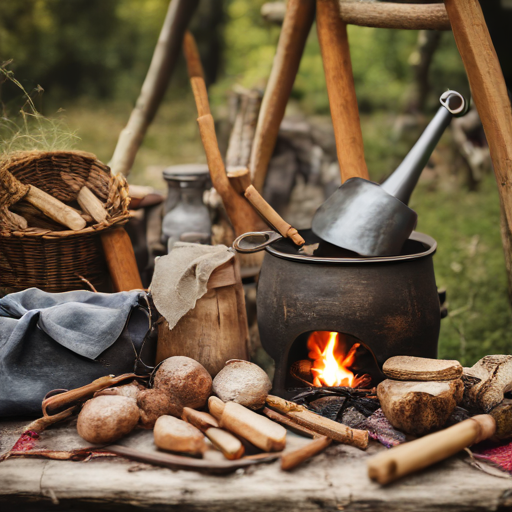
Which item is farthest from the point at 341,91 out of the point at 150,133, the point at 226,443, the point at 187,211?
the point at 150,133

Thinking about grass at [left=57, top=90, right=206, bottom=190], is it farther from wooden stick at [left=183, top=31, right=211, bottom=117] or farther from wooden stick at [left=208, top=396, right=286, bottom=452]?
wooden stick at [left=208, top=396, right=286, bottom=452]

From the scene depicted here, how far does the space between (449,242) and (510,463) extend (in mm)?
4024

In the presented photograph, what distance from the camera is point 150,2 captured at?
31.4ft

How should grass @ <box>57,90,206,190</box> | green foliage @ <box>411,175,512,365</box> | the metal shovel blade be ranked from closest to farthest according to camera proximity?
the metal shovel blade, green foliage @ <box>411,175,512,365</box>, grass @ <box>57,90,206,190</box>

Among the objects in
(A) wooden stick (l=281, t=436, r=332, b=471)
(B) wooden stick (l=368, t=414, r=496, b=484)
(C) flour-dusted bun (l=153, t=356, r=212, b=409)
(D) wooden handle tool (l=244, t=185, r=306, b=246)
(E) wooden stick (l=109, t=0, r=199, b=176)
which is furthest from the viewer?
(E) wooden stick (l=109, t=0, r=199, b=176)

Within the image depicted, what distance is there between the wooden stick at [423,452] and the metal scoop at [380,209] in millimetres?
855

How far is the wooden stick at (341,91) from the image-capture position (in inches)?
127

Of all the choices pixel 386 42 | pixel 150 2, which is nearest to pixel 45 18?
pixel 150 2

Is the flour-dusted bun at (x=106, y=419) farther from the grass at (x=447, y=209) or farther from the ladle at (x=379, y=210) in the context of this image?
the grass at (x=447, y=209)

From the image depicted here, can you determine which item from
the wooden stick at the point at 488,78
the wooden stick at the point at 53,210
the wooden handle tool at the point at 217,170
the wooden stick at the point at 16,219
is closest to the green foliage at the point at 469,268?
the wooden stick at the point at 488,78

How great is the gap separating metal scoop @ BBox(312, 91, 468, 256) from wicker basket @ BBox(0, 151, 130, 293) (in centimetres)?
130

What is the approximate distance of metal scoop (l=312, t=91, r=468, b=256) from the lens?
2594 millimetres

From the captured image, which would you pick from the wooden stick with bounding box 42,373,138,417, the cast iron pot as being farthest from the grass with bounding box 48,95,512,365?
the wooden stick with bounding box 42,373,138,417

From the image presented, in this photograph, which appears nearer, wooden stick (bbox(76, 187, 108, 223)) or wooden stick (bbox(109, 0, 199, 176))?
wooden stick (bbox(76, 187, 108, 223))
